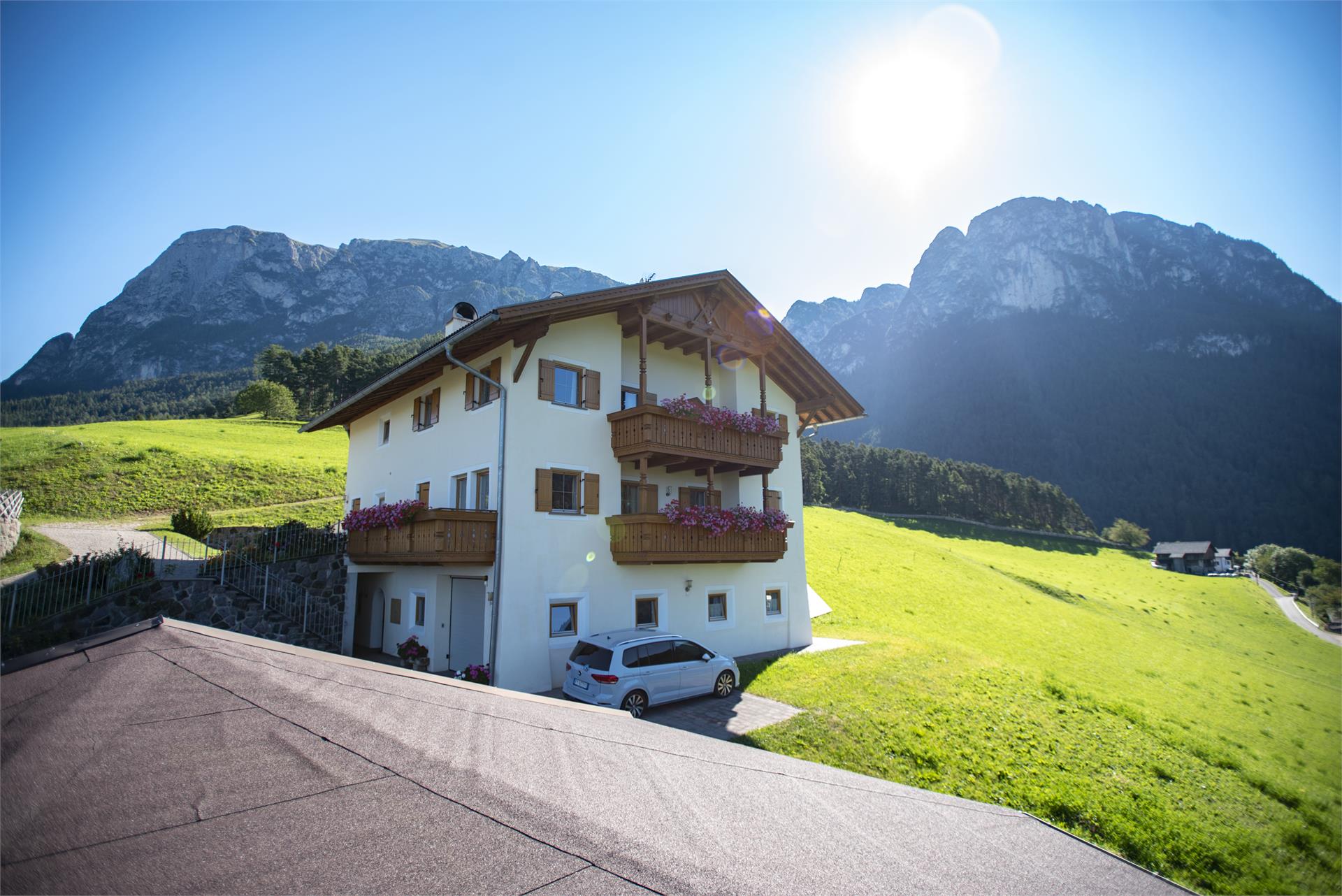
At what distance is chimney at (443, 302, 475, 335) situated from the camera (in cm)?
2073

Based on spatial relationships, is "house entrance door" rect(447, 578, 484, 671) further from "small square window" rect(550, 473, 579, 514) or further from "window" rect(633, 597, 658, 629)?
"window" rect(633, 597, 658, 629)

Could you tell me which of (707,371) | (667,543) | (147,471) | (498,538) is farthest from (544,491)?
(147,471)

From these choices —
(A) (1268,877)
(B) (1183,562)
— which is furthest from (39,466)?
(B) (1183,562)

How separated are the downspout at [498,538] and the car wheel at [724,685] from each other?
18.5 ft

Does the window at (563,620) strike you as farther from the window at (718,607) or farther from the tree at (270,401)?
the tree at (270,401)

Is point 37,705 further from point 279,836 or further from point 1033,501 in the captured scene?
point 1033,501

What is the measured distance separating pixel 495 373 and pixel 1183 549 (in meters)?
124

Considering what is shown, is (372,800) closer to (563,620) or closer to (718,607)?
(563,620)

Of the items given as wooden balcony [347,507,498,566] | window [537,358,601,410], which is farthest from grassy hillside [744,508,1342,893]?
window [537,358,601,410]

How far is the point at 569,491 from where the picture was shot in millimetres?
17906

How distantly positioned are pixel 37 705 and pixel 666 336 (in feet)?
63.6

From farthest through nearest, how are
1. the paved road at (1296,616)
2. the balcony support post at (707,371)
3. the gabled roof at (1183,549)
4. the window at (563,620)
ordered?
1. the gabled roof at (1183,549)
2. the paved road at (1296,616)
3. the balcony support post at (707,371)
4. the window at (563,620)

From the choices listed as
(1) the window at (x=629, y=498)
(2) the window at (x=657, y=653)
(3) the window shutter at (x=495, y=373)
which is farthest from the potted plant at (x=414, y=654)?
(3) the window shutter at (x=495, y=373)

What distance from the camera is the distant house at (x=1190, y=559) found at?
320 ft
